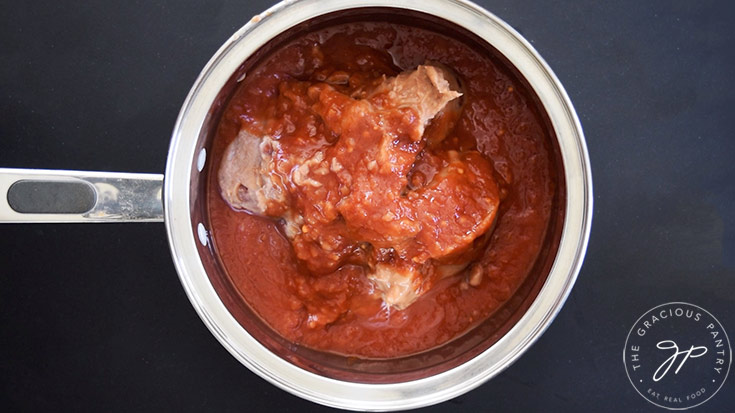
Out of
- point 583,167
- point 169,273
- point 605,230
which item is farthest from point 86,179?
point 605,230

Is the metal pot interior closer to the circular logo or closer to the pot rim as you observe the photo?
the pot rim

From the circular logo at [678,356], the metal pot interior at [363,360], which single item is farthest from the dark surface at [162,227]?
the metal pot interior at [363,360]

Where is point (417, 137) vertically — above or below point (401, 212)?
above

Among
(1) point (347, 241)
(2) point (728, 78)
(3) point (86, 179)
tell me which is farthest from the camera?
(2) point (728, 78)

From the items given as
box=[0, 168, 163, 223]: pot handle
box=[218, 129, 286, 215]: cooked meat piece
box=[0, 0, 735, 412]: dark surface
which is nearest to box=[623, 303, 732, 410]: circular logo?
box=[0, 0, 735, 412]: dark surface

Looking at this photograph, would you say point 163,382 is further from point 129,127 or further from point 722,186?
point 722,186

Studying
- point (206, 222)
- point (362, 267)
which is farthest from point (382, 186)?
point (206, 222)

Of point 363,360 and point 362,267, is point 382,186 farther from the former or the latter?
point 363,360
